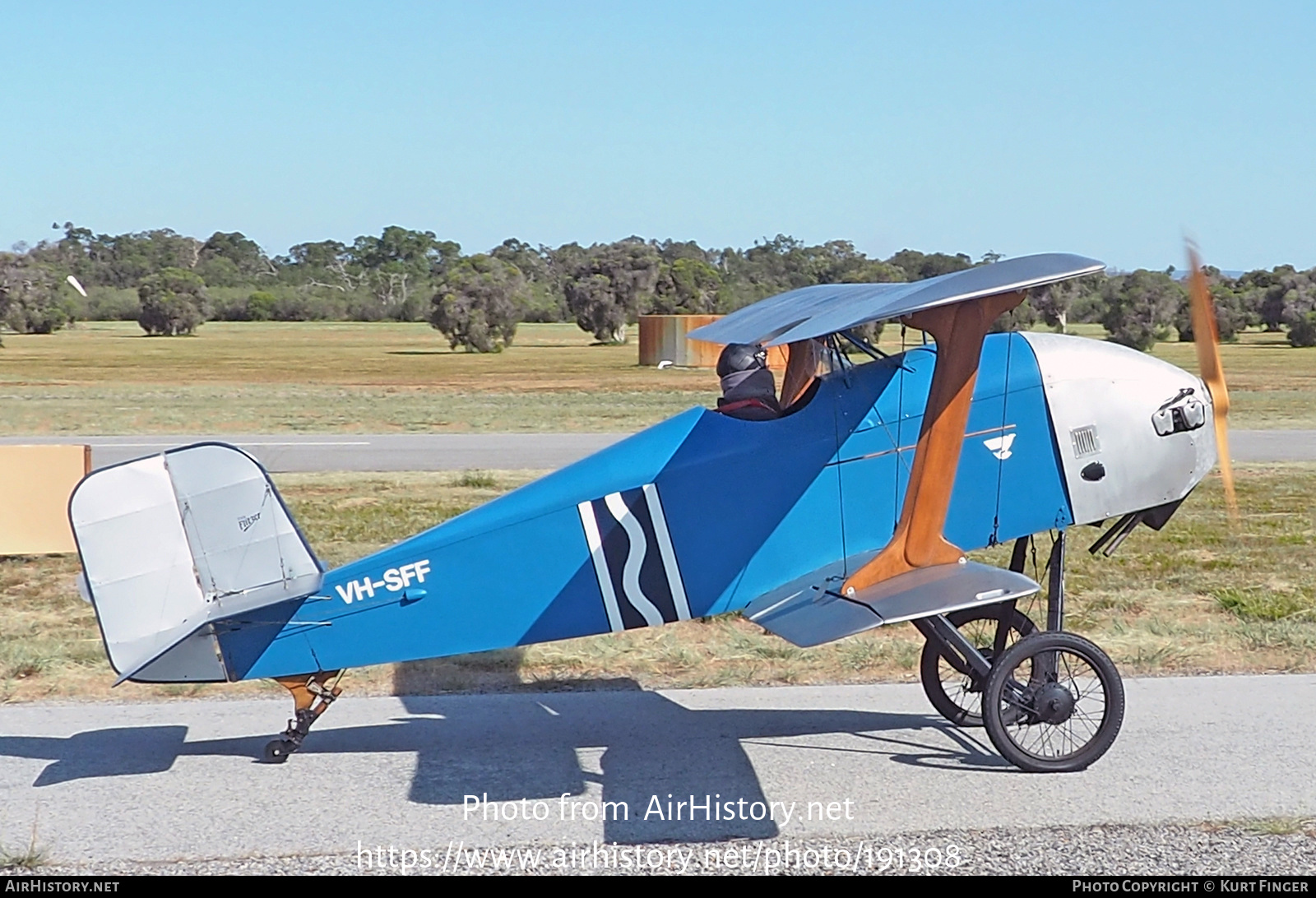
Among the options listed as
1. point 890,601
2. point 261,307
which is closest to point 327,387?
point 890,601

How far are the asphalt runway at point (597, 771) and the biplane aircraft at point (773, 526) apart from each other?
1.27 feet

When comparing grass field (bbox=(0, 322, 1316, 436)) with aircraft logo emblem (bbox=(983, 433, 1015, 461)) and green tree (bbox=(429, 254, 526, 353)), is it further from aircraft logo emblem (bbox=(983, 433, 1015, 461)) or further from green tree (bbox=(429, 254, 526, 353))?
aircraft logo emblem (bbox=(983, 433, 1015, 461))

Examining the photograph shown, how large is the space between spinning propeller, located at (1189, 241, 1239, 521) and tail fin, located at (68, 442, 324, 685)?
14.5 ft

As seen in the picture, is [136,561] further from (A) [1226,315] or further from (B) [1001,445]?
(A) [1226,315]

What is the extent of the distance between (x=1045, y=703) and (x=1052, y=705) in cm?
3

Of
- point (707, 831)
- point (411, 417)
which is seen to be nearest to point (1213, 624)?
point (707, 831)

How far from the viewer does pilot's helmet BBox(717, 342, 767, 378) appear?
23.6 ft

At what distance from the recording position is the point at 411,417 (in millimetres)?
28016

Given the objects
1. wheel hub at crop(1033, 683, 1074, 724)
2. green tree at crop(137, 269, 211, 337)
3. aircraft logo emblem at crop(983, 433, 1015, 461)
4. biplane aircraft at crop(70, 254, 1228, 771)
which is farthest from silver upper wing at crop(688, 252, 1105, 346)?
green tree at crop(137, 269, 211, 337)

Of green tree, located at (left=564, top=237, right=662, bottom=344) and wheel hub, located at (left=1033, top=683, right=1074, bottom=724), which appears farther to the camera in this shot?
green tree, located at (left=564, top=237, right=662, bottom=344)

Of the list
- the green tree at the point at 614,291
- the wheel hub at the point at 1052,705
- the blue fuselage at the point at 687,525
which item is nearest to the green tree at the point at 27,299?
the green tree at the point at 614,291

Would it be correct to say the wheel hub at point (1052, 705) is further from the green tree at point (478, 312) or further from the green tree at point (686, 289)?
the green tree at point (686, 289)
